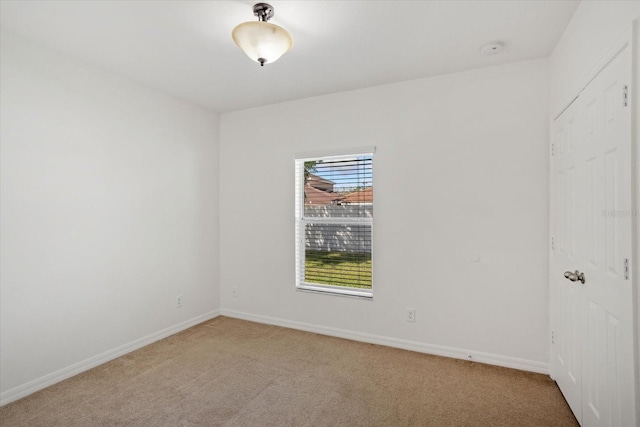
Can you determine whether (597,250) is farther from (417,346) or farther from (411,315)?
(417,346)

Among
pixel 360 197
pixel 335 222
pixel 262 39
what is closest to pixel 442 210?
pixel 360 197

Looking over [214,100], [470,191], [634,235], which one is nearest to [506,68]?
[470,191]

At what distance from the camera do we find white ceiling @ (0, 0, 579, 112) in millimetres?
2068

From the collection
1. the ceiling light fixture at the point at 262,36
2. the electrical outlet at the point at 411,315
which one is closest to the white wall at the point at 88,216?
the ceiling light fixture at the point at 262,36

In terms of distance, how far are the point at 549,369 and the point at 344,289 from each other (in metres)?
1.88

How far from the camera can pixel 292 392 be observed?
2445 mm

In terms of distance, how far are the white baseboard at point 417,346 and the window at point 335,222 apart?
0.41 meters

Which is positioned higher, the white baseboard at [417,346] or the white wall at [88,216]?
the white wall at [88,216]

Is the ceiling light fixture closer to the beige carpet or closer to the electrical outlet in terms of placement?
the beige carpet

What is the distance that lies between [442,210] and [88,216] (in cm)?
310

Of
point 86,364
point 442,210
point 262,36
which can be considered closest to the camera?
point 262,36

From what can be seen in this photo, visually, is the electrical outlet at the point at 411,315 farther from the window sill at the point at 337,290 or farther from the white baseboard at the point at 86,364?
the white baseboard at the point at 86,364

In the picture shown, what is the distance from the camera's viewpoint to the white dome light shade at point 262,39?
6.39 feet

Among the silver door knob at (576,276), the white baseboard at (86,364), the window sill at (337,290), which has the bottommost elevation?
the white baseboard at (86,364)
